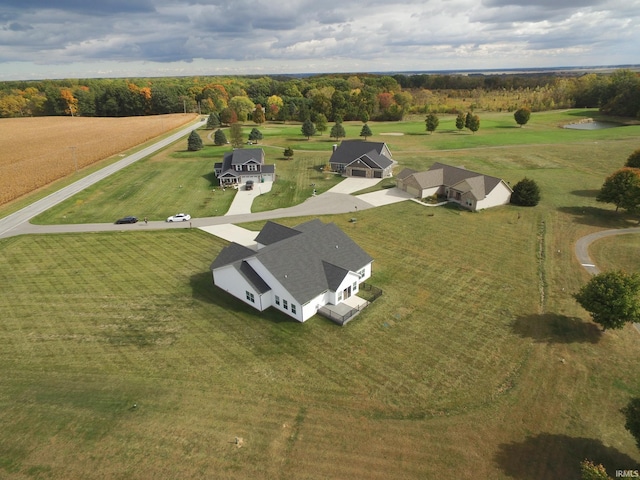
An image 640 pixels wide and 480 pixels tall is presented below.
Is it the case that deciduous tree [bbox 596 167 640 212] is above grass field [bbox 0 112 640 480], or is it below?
above

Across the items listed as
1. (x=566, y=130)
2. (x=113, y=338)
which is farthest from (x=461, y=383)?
(x=566, y=130)

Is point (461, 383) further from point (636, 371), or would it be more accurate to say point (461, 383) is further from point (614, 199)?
point (614, 199)

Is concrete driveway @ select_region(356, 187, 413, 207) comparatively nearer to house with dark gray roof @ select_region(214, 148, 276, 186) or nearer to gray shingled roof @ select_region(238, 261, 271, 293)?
house with dark gray roof @ select_region(214, 148, 276, 186)

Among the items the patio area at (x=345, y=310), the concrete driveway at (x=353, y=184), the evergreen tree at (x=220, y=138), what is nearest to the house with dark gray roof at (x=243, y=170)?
the concrete driveway at (x=353, y=184)

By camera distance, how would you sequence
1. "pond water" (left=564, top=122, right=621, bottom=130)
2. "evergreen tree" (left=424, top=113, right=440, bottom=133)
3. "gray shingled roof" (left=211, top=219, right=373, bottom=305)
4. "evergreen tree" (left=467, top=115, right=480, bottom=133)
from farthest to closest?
1. "pond water" (left=564, top=122, right=621, bottom=130)
2. "evergreen tree" (left=424, top=113, right=440, bottom=133)
3. "evergreen tree" (left=467, top=115, right=480, bottom=133)
4. "gray shingled roof" (left=211, top=219, right=373, bottom=305)

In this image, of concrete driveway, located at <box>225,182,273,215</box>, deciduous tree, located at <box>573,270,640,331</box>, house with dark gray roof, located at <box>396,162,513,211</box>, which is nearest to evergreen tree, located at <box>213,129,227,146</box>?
concrete driveway, located at <box>225,182,273,215</box>
